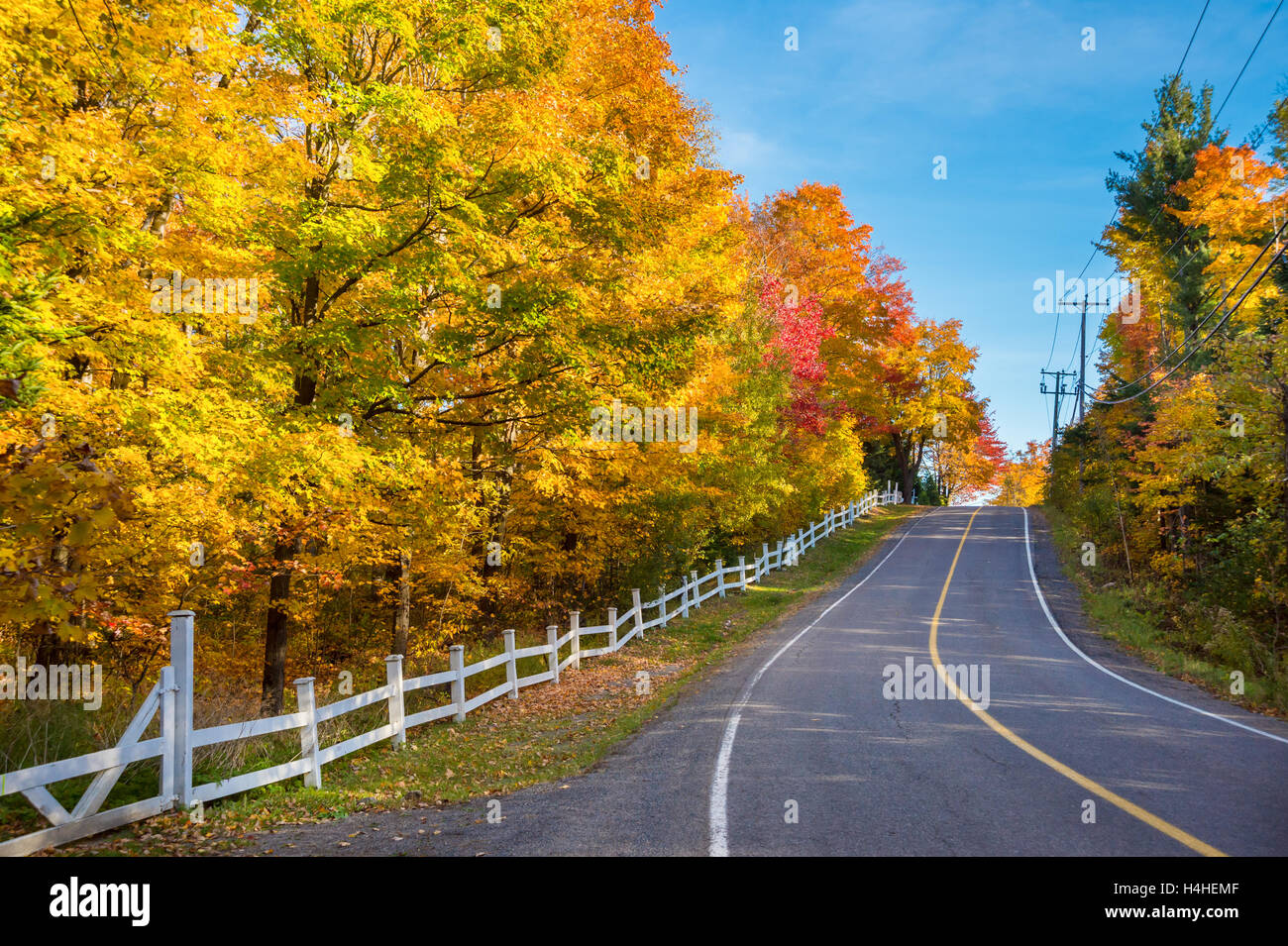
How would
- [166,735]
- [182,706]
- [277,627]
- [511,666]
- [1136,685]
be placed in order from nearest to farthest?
[166,735], [182,706], [277,627], [511,666], [1136,685]

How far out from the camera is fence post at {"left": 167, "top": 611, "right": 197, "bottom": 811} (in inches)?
246

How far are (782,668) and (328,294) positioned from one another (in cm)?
1024

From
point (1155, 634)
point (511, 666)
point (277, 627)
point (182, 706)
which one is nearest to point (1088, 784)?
point (182, 706)

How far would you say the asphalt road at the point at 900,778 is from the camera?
560cm

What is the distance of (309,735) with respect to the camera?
764cm

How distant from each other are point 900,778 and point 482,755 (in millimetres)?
5158

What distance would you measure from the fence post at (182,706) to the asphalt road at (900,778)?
92cm

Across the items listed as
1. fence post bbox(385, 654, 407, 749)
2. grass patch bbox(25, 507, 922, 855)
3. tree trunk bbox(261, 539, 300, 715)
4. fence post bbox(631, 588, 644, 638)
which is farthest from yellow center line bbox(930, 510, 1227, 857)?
tree trunk bbox(261, 539, 300, 715)

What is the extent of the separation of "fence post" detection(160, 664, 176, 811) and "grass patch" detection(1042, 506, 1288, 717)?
573 inches

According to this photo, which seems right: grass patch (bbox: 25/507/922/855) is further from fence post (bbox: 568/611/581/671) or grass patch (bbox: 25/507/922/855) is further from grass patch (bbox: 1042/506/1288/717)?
grass patch (bbox: 1042/506/1288/717)

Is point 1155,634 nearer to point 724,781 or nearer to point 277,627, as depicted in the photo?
point 724,781

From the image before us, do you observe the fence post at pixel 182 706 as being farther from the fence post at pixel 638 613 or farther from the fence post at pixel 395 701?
the fence post at pixel 638 613
